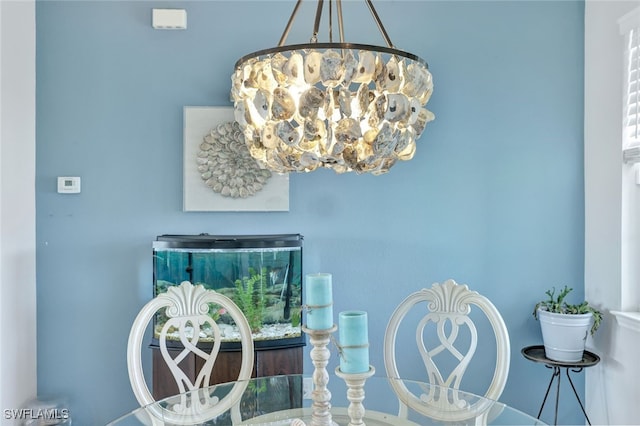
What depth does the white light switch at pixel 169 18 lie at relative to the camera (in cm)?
276

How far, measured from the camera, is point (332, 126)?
4.23ft

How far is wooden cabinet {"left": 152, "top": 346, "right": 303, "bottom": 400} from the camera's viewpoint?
2439mm

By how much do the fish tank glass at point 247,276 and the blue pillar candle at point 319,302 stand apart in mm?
1070

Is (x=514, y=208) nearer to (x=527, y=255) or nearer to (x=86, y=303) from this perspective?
(x=527, y=255)

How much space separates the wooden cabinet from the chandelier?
1.37 m

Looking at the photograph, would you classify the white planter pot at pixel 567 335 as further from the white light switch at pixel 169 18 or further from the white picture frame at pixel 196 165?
the white light switch at pixel 169 18

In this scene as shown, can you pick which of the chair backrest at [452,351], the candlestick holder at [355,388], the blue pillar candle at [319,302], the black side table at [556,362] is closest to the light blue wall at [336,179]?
the black side table at [556,362]

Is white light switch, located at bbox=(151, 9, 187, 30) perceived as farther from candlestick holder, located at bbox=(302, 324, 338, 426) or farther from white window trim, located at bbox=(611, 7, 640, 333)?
white window trim, located at bbox=(611, 7, 640, 333)

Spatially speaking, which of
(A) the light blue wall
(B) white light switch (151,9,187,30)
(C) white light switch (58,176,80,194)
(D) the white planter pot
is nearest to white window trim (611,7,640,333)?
(D) the white planter pot

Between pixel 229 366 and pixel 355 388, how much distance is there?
1.13m
